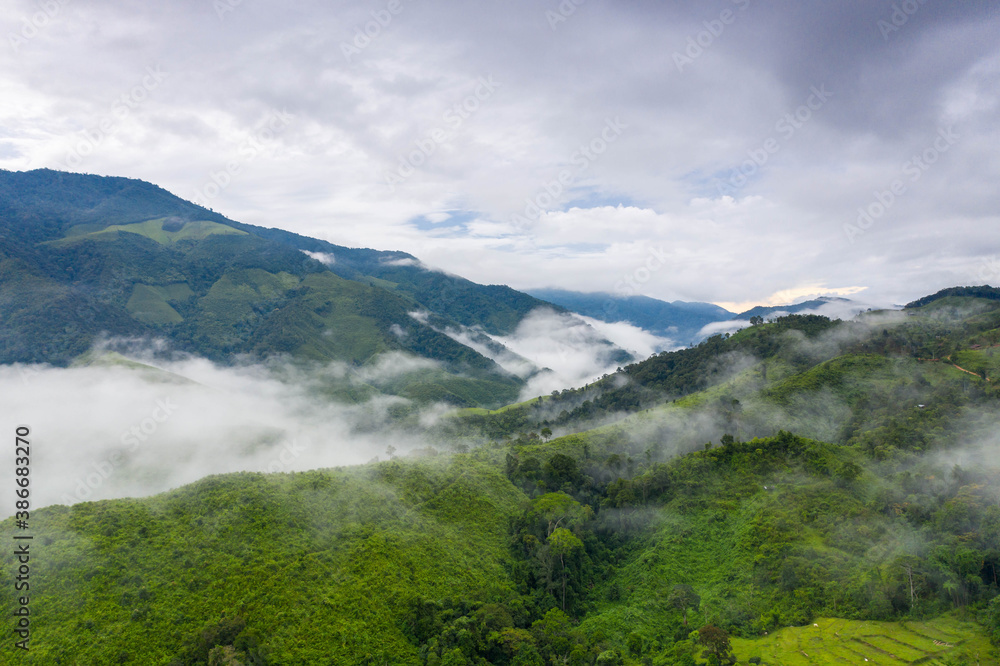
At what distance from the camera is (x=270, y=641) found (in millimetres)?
52562

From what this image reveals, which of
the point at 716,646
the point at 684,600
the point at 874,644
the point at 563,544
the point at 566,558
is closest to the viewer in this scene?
the point at 716,646

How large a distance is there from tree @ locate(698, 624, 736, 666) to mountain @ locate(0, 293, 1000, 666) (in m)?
0.26

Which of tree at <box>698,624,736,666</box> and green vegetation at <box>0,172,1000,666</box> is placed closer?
green vegetation at <box>0,172,1000,666</box>

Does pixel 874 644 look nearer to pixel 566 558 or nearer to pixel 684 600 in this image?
pixel 684 600

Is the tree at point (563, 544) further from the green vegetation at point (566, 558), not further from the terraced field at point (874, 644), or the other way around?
the terraced field at point (874, 644)

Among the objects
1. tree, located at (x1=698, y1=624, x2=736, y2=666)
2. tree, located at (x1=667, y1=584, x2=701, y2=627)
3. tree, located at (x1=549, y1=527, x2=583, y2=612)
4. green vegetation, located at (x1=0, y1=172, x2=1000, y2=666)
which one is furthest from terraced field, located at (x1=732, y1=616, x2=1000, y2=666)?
tree, located at (x1=549, y1=527, x2=583, y2=612)

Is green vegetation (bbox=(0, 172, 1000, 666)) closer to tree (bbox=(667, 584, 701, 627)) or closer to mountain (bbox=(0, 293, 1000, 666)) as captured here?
mountain (bbox=(0, 293, 1000, 666))

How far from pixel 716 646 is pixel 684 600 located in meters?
14.1

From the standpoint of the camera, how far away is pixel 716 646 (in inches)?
2152

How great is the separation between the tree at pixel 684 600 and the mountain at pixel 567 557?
28cm

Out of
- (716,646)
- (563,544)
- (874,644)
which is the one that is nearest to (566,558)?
(563,544)

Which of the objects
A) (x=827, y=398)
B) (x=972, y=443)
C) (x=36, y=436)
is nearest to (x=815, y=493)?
(x=972, y=443)

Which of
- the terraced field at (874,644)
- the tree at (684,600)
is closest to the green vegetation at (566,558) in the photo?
the terraced field at (874,644)

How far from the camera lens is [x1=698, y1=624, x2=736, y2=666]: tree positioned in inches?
2130
